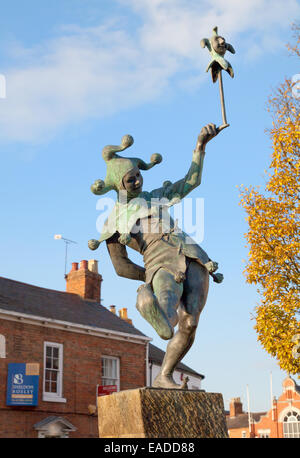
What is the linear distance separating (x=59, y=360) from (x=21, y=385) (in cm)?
201

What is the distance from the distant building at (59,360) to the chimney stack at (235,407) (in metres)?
35.0

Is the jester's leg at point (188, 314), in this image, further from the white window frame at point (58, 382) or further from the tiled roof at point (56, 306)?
the white window frame at point (58, 382)

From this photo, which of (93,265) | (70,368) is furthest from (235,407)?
(70,368)

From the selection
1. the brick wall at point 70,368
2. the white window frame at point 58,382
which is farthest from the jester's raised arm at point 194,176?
the white window frame at point 58,382

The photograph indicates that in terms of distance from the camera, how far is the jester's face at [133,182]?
4.59 meters

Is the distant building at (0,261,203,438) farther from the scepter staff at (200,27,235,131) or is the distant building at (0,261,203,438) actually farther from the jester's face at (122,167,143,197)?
the scepter staff at (200,27,235,131)

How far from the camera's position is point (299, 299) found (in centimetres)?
1104

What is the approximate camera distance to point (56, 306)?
22125 millimetres

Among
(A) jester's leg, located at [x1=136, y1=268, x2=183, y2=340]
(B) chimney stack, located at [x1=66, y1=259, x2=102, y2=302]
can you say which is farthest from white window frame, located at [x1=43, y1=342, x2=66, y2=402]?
(A) jester's leg, located at [x1=136, y1=268, x2=183, y2=340]

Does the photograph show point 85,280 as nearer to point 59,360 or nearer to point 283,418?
point 59,360

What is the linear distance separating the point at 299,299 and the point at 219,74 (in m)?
7.19

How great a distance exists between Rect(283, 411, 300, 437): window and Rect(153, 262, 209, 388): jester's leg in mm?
45484
